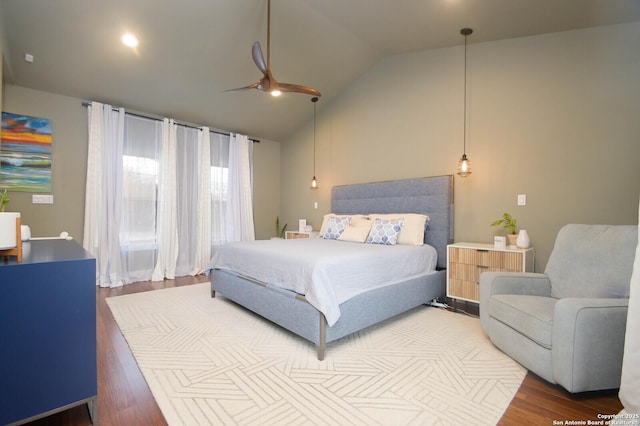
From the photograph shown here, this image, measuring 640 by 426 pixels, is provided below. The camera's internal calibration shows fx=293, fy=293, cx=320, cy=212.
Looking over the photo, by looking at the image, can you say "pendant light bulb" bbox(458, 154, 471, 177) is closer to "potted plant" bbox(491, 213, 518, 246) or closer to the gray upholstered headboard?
the gray upholstered headboard

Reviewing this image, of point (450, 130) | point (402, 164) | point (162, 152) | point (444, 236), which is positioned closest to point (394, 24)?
point (450, 130)

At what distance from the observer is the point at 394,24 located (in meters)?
3.50

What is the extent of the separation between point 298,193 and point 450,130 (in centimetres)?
321

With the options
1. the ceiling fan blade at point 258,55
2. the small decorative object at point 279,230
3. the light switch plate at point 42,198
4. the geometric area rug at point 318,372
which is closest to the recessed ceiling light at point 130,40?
the ceiling fan blade at point 258,55

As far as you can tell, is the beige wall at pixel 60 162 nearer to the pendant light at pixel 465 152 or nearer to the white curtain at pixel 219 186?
the white curtain at pixel 219 186

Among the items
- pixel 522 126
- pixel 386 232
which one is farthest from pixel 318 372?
pixel 522 126

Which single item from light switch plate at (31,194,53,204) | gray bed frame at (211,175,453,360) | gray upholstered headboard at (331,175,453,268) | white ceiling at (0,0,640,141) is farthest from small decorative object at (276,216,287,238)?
light switch plate at (31,194,53,204)

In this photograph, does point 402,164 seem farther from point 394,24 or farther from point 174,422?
point 174,422

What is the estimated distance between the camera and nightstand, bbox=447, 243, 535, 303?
3.05m

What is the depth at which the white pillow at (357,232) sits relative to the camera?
3922 millimetres

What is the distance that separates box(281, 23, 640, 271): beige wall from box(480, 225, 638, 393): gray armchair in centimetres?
81

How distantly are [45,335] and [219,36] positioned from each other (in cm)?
351

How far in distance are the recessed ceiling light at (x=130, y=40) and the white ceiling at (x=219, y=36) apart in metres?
0.06

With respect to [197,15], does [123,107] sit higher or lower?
lower
